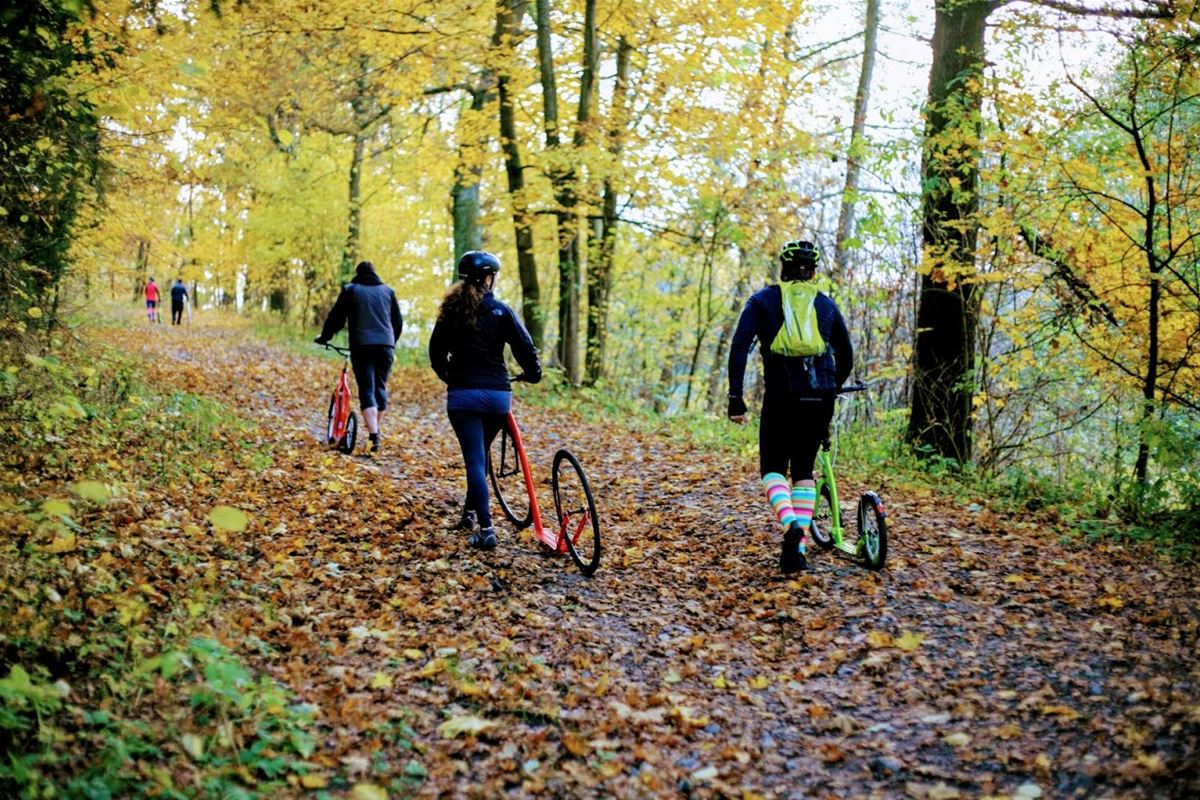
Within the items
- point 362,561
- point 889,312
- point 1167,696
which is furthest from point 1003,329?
point 362,561

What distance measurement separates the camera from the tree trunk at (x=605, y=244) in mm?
14844

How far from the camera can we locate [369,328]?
9.59m

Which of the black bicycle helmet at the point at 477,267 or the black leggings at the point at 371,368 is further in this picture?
the black leggings at the point at 371,368

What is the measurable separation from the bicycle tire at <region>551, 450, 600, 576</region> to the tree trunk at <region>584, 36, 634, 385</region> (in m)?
9.04

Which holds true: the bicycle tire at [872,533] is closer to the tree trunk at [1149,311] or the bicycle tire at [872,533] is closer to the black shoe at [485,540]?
the tree trunk at [1149,311]

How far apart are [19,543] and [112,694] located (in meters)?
1.82

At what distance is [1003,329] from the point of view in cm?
948

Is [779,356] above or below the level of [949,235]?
below

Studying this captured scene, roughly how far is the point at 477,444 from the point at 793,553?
8.46 feet

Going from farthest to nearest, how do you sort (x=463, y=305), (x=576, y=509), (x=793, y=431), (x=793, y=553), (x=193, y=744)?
(x=576, y=509), (x=463, y=305), (x=793, y=553), (x=793, y=431), (x=193, y=744)

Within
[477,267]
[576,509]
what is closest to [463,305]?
[477,267]

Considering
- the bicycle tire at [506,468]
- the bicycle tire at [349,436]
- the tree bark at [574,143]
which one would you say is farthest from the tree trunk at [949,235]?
the bicycle tire at [349,436]

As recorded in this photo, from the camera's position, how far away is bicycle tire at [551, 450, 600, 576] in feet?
20.2

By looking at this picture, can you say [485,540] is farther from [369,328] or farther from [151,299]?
[151,299]
